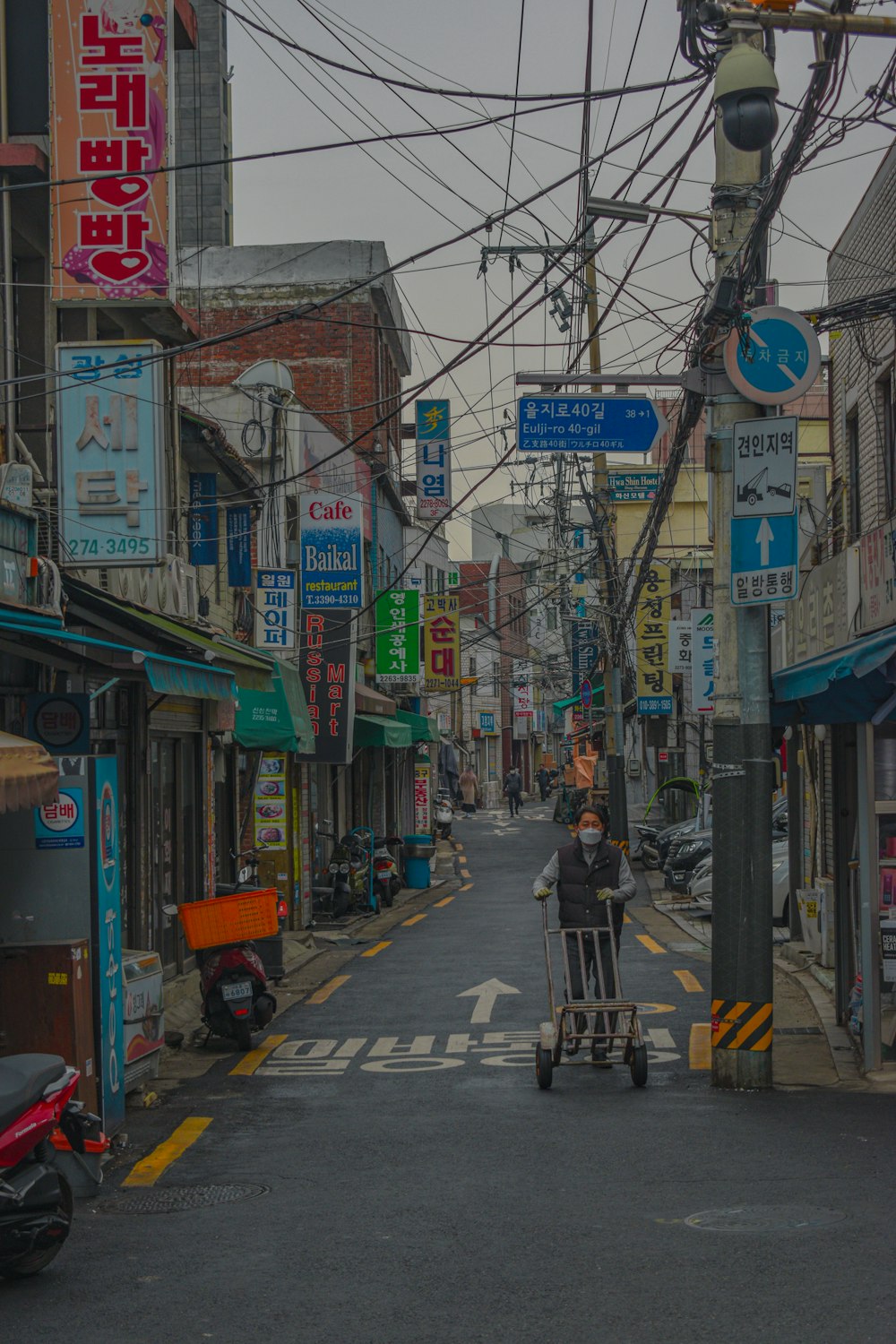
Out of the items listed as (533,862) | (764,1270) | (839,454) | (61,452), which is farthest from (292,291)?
(764,1270)

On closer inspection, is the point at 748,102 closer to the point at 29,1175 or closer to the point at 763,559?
the point at 763,559

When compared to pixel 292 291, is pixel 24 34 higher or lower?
lower

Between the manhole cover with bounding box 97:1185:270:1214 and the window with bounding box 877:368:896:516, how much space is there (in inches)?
343

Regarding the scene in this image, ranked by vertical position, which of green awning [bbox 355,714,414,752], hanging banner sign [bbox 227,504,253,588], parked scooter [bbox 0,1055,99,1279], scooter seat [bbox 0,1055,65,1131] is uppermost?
hanging banner sign [bbox 227,504,253,588]

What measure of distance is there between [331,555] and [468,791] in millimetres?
52649

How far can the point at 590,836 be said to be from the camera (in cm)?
1221

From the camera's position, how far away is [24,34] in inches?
533

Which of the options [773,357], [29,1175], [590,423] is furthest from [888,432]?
[29,1175]

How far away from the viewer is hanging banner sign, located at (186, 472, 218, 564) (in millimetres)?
19641

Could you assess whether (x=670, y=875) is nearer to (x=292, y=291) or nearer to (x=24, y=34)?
(x=292, y=291)

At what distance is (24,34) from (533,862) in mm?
29506

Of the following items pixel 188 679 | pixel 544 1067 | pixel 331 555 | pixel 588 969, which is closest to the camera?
pixel 544 1067

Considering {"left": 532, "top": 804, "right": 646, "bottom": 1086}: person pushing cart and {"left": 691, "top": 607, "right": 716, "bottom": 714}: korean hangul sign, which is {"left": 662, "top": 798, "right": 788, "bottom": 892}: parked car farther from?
{"left": 532, "top": 804, "right": 646, "bottom": 1086}: person pushing cart

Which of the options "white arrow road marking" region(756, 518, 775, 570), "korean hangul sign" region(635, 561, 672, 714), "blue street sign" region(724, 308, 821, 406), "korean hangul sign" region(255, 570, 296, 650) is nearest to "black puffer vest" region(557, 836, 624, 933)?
"white arrow road marking" region(756, 518, 775, 570)
